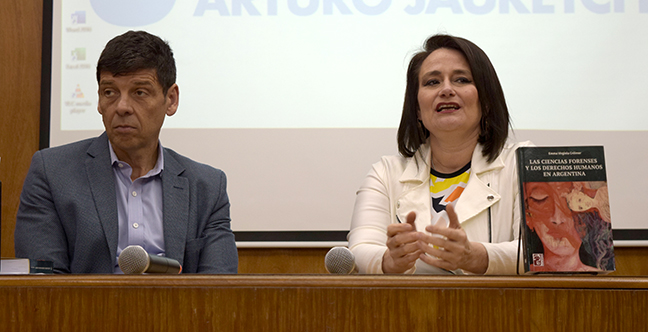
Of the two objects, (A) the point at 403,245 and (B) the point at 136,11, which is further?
(B) the point at 136,11

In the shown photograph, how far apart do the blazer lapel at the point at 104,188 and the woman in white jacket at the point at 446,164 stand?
671 mm

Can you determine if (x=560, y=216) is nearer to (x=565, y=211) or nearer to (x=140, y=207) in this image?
(x=565, y=211)

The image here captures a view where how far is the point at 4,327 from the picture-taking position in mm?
840

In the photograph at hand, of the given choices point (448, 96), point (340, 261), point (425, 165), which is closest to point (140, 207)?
point (340, 261)

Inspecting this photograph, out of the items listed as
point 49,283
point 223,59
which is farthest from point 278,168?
point 49,283

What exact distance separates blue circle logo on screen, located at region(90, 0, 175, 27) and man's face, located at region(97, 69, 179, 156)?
1245mm

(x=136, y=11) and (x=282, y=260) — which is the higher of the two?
(x=136, y=11)

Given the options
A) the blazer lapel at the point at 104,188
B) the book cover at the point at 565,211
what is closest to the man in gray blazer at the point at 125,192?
the blazer lapel at the point at 104,188

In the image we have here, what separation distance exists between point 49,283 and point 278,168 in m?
1.91

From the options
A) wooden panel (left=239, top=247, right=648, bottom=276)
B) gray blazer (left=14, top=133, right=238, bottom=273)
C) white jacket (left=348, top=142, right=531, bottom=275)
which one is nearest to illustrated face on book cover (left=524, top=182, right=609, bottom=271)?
white jacket (left=348, top=142, right=531, bottom=275)

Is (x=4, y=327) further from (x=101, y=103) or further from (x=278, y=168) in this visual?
(x=278, y=168)

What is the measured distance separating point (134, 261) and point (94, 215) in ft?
1.90

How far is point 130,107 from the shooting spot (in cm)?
163

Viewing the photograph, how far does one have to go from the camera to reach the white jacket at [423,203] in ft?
5.15
